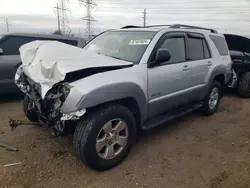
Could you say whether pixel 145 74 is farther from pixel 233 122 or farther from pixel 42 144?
pixel 233 122

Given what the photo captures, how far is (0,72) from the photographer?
5762mm

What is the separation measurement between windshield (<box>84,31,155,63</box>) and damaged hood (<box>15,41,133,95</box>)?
0.33 m

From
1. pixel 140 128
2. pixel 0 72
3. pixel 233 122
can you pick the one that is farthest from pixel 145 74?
pixel 0 72

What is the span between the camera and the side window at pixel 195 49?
462 centimetres

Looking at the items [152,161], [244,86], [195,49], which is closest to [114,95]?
[152,161]

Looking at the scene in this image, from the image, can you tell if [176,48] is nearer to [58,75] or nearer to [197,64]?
[197,64]

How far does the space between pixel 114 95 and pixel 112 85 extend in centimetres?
13

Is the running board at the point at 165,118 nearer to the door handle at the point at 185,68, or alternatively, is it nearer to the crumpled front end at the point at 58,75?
the door handle at the point at 185,68

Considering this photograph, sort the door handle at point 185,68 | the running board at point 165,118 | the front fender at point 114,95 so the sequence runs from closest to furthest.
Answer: the front fender at point 114,95 < the running board at point 165,118 < the door handle at point 185,68

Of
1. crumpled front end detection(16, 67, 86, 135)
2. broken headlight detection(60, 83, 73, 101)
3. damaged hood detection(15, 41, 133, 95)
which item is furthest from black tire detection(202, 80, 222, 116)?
broken headlight detection(60, 83, 73, 101)

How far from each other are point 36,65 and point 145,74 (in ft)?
4.73

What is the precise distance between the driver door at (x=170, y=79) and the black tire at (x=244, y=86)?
357 cm

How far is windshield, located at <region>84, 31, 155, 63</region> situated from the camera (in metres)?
3.73

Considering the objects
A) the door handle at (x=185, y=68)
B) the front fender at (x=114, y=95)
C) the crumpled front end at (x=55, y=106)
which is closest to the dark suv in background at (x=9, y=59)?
the crumpled front end at (x=55, y=106)
